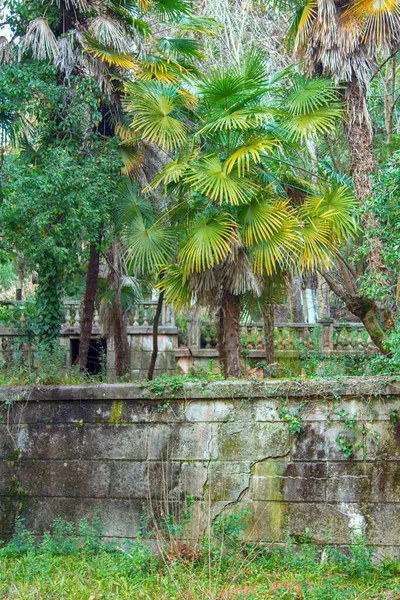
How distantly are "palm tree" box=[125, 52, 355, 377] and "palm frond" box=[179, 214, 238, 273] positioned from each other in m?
0.01

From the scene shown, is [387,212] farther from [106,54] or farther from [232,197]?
[106,54]

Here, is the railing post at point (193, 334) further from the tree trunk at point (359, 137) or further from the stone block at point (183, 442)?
the stone block at point (183, 442)

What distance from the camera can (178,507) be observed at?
282 inches

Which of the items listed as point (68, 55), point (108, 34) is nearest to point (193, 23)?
point (108, 34)

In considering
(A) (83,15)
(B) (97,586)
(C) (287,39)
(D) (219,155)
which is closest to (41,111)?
(A) (83,15)

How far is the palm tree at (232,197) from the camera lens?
8.70 meters

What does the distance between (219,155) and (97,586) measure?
17.7ft

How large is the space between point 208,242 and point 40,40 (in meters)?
4.08

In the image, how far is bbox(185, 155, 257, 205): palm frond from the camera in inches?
337

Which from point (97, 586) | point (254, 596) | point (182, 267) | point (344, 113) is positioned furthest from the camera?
point (344, 113)

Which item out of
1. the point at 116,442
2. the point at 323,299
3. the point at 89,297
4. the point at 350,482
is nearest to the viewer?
the point at 350,482

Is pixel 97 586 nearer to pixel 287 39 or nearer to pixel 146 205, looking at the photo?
pixel 146 205

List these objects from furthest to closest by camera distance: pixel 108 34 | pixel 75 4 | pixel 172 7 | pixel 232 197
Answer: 1. pixel 172 7
2. pixel 75 4
3. pixel 108 34
4. pixel 232 197

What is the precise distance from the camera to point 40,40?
33.2 feet
